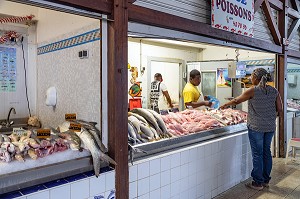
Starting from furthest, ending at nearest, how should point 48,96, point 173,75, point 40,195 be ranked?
point 173,75 < point 48,96 < point 40,195

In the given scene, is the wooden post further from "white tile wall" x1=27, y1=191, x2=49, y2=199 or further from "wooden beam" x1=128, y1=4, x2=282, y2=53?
"white tile wall" x1=27, y1=191, x2=49, y2=199

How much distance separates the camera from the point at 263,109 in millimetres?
4434

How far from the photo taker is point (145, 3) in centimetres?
319

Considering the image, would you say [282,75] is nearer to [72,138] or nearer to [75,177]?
[72,138]

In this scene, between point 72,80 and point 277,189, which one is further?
point 277,189

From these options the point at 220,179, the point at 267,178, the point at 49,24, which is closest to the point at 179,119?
the point at 220,179

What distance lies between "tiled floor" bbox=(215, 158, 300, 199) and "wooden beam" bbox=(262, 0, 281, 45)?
2816 mm

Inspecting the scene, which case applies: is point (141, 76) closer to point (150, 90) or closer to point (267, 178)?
point (150, 90)

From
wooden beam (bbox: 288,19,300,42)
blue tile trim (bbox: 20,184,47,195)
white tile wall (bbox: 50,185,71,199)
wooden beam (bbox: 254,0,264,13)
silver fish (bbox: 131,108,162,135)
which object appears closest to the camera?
blue tile trim (bbox: 20,184,47,195)

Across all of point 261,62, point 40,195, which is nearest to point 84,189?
point 40,195

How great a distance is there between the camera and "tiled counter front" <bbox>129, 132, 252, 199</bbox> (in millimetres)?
3049

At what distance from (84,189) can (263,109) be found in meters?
3.17

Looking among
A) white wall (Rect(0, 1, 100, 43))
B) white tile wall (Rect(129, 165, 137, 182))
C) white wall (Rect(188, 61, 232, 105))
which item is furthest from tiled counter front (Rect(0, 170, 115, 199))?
white wall (Rect(188, 61, 232, 105))

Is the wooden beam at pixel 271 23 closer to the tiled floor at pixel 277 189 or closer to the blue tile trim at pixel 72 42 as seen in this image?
the tiled floor at pixel 277 189
